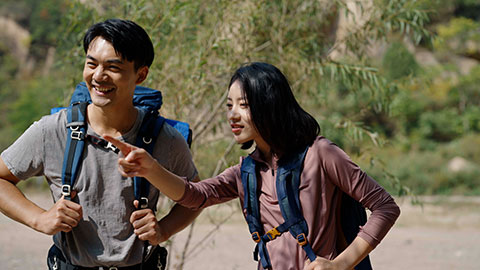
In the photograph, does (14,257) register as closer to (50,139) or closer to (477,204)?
(50,139)

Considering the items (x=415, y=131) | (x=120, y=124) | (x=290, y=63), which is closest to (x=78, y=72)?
(x=290, y=63)

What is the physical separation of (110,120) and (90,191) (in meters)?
0.23

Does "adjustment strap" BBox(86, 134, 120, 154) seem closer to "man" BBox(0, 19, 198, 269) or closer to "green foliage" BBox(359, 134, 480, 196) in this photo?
"man" BBox(0, 19, 198, 269)

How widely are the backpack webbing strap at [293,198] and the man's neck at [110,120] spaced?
0.50 m

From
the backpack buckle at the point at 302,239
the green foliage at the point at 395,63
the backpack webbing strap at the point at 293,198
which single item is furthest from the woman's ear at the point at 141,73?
the green foliage at the point at 395,63

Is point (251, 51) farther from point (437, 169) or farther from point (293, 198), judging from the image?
point (437, 169)

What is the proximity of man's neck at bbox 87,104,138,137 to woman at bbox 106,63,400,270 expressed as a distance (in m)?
0.27

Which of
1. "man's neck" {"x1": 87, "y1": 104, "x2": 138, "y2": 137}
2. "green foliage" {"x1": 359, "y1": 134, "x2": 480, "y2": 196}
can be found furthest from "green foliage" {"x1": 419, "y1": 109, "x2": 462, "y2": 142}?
"man's neck" {"x1": 87, "y1": 104, "x2": 138, "y2": 137}

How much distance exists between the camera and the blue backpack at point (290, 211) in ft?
5.86

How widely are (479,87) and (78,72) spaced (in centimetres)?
1505

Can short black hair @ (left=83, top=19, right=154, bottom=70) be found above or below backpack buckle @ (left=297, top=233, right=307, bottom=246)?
above

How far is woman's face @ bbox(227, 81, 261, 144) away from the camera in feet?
6.16

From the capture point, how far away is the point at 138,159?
170 cm

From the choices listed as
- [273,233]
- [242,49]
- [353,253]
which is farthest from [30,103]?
[353,253]
